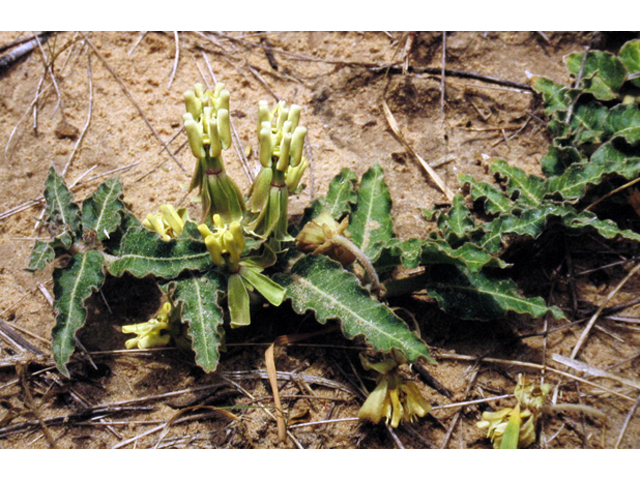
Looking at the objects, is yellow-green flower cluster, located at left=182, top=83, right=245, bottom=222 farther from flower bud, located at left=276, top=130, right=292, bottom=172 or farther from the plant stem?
the plant stem

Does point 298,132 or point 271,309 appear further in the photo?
point 271,309

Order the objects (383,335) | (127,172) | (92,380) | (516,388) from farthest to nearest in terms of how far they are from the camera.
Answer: (127,172) → (92,380) → (516,388) → (383,335)

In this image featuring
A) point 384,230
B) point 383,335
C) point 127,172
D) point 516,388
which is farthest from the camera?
point 127,172

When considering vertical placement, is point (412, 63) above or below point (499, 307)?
above

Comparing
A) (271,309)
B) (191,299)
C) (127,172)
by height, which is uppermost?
(127,172)

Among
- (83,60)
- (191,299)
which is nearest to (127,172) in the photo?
(83,60)

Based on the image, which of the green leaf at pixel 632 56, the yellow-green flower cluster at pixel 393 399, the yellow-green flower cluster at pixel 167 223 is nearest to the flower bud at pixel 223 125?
the yellow-green flower cluster at pixel 167 223

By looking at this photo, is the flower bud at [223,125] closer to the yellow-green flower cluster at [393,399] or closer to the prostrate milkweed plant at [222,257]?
the prostrate milkweed plant at [222,257]

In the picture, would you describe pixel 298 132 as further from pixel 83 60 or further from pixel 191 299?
pixel 83 60

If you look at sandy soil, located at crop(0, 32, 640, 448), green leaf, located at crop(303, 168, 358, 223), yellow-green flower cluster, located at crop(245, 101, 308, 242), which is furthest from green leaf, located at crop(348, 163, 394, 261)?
yellow-green flower cluster, located at crop(245, 101, 308, 242)
